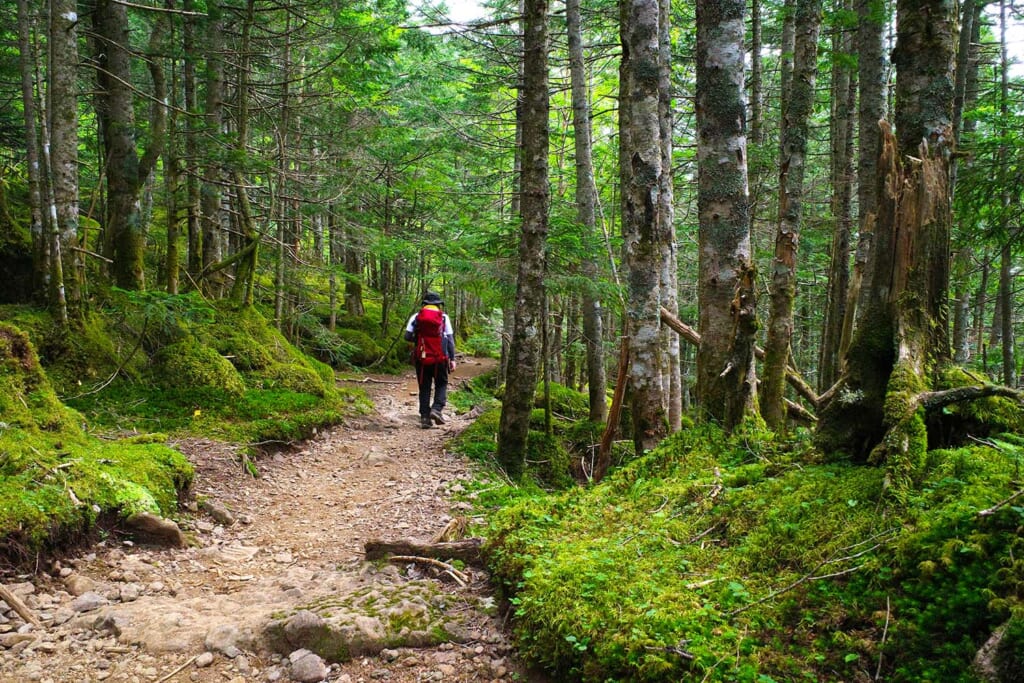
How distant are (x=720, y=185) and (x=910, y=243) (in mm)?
2073

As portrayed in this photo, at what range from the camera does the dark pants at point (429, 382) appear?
34.7 ft

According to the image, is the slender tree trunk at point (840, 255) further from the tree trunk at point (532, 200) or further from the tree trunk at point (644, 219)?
the tree trunk at point (532, 200)

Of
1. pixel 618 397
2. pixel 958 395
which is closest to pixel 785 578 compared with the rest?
pixel 958 395

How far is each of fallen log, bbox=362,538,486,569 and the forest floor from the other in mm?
114

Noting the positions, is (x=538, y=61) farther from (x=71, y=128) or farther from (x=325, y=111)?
(x=325, y=111)

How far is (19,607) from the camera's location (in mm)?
3602

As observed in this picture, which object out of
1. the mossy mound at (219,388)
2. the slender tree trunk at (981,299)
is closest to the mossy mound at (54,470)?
the mossy mound at (219,388)

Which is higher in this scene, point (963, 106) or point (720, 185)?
point (963, 106)

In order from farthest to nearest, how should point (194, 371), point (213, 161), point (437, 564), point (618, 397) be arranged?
point (213, 161) → point (194, 371) → point (618, 397) → point (437, 564)

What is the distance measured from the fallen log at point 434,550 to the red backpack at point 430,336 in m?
5.71

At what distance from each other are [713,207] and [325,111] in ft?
44.1

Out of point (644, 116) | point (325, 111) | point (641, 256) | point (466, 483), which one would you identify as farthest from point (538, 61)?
point (325, 111)

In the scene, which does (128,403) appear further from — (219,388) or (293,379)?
(293,379)

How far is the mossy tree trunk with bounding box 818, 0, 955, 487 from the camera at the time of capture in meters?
3.45
